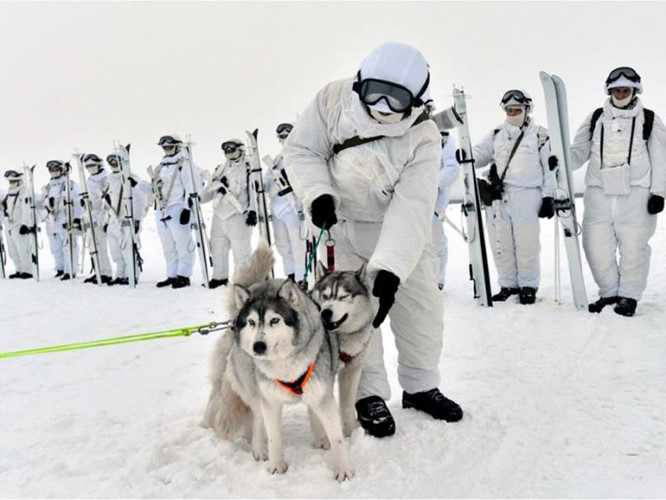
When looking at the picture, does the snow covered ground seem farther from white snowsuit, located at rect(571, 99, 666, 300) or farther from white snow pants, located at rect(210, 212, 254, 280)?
white snow pants, located at rect(210, 212, 254, 280)

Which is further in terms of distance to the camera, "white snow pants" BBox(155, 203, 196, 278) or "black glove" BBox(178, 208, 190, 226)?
"white snow pants" BBox(155, 203, 196, 278)

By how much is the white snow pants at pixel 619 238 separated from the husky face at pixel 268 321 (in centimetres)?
471

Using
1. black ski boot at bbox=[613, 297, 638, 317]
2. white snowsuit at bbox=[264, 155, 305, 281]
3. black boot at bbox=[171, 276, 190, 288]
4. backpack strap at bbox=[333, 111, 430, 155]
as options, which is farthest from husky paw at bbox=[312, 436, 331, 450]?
black boot at bbox=[171, 276, 190, 288]

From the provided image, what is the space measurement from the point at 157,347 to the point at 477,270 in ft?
12.5

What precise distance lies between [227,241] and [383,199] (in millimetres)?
7688

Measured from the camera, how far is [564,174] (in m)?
6.16

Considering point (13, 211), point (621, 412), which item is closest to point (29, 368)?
point (621, 412)

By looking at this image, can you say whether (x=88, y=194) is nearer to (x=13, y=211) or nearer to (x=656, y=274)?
(x=13, y=211)

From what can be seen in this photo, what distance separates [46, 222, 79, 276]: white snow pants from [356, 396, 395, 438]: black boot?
11018 millimetres

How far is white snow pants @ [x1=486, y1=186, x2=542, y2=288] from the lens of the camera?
264 inches

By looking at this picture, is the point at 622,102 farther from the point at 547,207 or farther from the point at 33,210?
the point at 33,210

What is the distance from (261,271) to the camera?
2.90 meters

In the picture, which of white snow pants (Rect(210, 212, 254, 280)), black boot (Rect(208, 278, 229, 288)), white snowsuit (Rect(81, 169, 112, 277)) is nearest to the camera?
black boot (Rect(208, 278, 229, 288))

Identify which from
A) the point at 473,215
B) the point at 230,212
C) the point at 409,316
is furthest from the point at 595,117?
the point at 230,212
